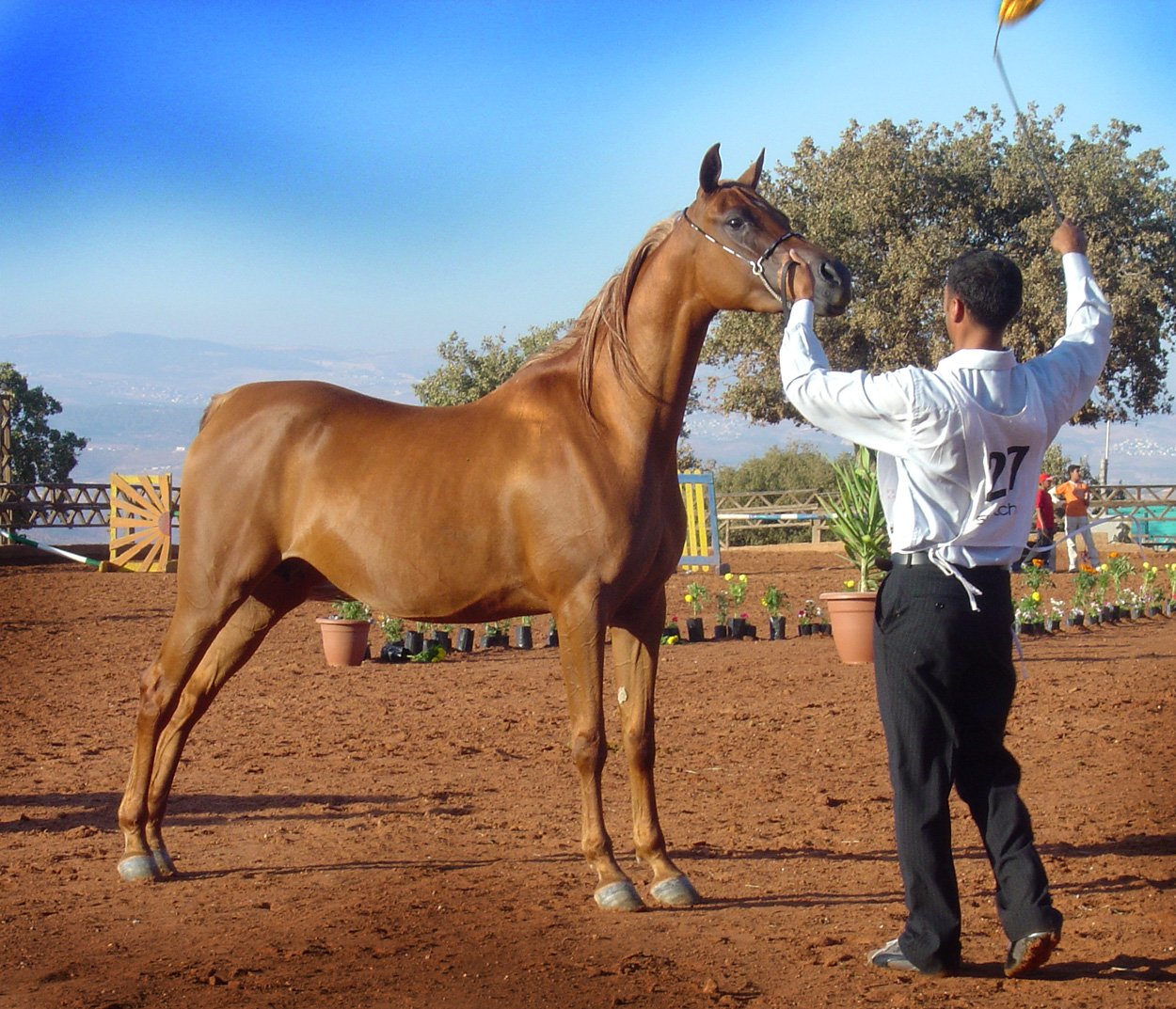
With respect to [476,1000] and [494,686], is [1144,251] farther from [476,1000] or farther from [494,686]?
[476,1000]

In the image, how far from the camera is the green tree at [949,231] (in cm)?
3400

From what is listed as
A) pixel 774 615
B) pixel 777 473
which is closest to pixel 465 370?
pixel 777 473

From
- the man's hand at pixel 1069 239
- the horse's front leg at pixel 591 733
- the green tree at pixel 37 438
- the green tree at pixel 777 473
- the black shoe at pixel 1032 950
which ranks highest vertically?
A: the green tree at pixel 37 438

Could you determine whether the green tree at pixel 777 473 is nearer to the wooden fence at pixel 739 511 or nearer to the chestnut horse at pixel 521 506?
the wooden fence at pixel 739 511

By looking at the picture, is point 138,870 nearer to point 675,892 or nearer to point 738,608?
point 675,892

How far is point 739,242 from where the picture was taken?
15.7ft

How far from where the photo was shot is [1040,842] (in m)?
5.55

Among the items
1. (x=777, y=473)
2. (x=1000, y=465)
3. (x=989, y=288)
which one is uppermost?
(x=777, y=473)

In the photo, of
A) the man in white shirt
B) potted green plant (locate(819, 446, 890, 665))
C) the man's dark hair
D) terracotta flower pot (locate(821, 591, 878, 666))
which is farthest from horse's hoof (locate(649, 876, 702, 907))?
potted green plant (locate(819, 446, 890, 665))

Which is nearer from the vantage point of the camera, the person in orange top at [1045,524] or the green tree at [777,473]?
the person in orange top at [1045,524]

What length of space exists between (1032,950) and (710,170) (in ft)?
9.83

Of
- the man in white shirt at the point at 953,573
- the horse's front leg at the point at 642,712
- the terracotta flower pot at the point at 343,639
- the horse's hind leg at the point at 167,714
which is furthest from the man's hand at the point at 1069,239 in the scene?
the terracotta flower pot at the point at 343,639

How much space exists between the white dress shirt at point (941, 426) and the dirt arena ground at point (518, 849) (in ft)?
4.41

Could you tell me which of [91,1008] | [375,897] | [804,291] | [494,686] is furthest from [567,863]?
[494,686]
